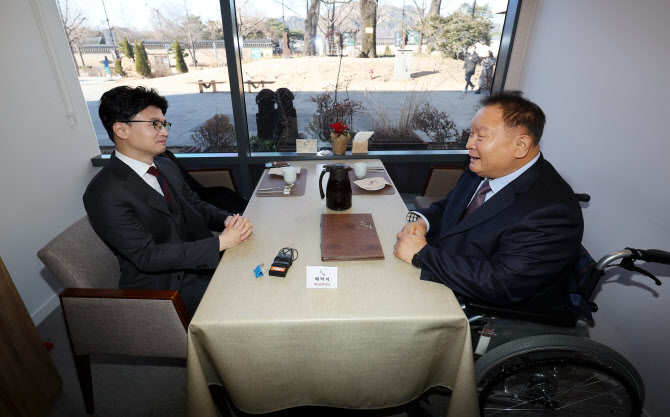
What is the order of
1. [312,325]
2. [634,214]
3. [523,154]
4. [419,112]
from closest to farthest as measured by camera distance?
[312,325]
[523,154]
[634,214]
[419,112]

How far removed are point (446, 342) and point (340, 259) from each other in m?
0.47

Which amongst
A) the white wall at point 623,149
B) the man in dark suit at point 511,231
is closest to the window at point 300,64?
the white wall at point 623,149

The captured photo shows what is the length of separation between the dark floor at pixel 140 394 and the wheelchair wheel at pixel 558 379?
1.31ft

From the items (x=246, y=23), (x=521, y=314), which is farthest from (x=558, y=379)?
(x=246, y=23)

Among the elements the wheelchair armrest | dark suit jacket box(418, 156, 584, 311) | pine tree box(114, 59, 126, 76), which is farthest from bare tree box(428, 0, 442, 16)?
pine tree box(114, 59, 126, 76)

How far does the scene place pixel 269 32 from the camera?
288 centimetres

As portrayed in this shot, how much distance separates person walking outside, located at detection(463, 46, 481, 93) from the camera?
300 centimetres

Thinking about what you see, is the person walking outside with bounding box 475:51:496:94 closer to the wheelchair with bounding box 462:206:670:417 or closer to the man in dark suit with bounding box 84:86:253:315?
the wheelchair with bounding box 462:206:670:417

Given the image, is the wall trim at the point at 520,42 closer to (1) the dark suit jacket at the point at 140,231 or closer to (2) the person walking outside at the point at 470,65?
(2) the person walking outside at the point at 470,65

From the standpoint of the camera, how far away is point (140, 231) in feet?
4.47

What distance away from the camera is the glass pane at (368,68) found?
284 centimetres

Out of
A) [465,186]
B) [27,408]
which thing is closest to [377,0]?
[465,186]

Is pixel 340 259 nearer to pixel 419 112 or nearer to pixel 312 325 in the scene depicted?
pixel 312 325

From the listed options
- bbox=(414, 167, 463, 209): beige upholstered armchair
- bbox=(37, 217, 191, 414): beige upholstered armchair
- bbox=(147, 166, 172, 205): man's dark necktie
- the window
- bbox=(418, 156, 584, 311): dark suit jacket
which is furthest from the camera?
the window
